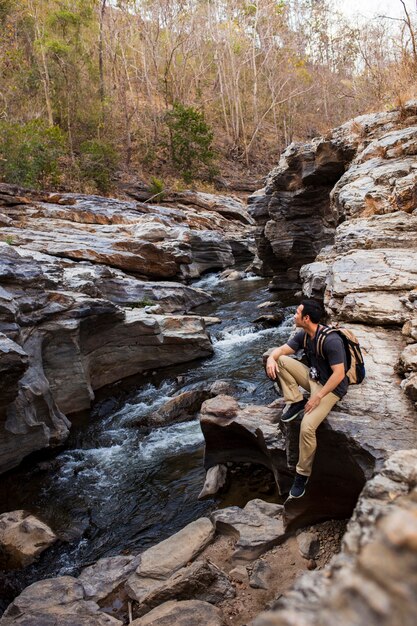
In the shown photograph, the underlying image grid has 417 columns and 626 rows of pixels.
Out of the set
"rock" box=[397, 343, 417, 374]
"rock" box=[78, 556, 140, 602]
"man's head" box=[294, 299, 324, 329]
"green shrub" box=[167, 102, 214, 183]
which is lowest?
"rock" box=[78, 556, 140, 602]

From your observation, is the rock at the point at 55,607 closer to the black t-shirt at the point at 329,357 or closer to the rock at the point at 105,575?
the rock at the point at 105,575

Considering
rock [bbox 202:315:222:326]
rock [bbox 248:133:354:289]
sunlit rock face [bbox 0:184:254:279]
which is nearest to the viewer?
rock [bbox 202:315:222:326]

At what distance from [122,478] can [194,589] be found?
2594mm

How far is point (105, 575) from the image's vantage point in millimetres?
4051

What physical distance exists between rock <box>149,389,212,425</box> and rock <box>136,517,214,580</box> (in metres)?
2.82

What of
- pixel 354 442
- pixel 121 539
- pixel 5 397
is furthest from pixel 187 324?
pixel 354 442

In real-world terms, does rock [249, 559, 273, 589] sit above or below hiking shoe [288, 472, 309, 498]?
below

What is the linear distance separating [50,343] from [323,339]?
18.8 feet

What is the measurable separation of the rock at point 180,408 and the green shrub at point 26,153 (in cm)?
1494

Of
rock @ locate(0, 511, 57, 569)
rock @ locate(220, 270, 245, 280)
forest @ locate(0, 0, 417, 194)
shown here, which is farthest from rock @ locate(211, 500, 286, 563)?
forest @ locate(0, 0, 417, 194)

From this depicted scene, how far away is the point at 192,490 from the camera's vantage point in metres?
5.36

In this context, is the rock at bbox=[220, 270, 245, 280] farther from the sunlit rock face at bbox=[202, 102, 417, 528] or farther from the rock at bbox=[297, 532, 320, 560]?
the rock at bbox=[297, 532, 320, 560]

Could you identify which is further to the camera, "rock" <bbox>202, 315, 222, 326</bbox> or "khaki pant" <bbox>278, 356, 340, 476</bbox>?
"rock" <bbox>202, 315, 222, 326</bbox>

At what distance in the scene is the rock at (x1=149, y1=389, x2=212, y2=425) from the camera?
712cm
